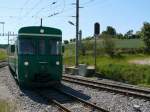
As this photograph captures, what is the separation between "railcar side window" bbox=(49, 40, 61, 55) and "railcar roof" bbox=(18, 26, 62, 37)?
343mm

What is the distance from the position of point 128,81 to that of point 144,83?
1.89 meters

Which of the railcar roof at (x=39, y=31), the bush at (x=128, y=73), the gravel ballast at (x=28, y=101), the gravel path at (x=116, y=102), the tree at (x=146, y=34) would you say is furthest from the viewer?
the tree at (x=146, y=34)

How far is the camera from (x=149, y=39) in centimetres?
7494

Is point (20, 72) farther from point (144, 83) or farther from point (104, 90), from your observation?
point (144, 83)

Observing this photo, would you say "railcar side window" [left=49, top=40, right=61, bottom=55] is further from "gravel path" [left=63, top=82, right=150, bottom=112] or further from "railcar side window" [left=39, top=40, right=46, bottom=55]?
"gravel path" [left=63, top=82, right=150, bottom=112]

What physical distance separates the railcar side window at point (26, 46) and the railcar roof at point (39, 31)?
0.33 metres

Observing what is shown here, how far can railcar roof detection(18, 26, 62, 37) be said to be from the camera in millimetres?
19828

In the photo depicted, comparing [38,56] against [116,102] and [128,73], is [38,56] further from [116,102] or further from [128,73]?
[128,73]

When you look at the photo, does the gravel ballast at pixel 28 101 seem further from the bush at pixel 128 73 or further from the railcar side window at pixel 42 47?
the bush at pixel 128 73

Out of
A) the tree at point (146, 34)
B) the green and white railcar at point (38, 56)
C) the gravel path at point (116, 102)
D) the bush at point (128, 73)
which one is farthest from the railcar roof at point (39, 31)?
the tree at point (146, 34)

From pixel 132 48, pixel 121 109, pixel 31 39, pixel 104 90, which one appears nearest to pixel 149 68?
pixel 104 90

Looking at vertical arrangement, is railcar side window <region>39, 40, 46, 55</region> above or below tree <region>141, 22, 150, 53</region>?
below

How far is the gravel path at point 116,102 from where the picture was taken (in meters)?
13.9

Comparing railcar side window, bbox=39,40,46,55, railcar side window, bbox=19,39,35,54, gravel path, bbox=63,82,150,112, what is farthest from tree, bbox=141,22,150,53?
gravel path, bbox=63,82,150,112
